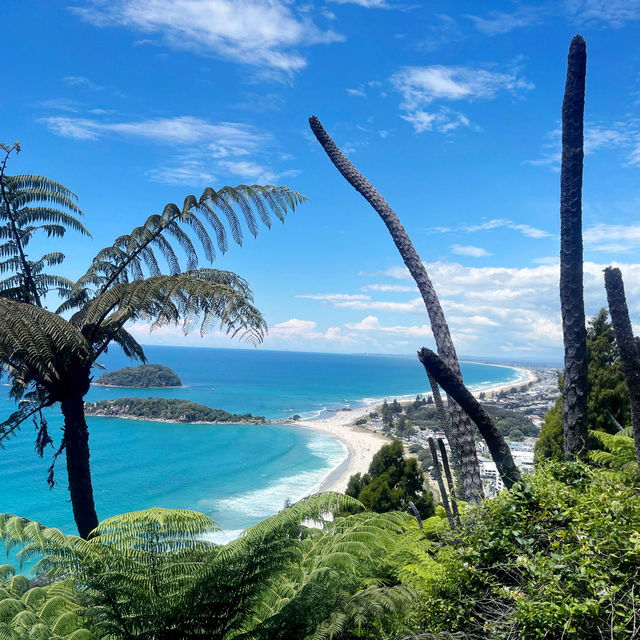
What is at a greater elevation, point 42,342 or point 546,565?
point 42,342

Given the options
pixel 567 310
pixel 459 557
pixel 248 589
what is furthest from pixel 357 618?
pixel 567 310

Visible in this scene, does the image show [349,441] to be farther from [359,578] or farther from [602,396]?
[359,578]

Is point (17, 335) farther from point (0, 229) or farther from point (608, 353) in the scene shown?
point (608, 353)

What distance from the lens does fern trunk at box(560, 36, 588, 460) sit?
107 inches

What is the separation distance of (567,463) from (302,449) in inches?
1455

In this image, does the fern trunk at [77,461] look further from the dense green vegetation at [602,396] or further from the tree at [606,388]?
the tree at [606,388]

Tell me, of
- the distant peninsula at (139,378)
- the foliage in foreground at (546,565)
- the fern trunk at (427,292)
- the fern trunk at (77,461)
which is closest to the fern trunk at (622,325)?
the foliage in foreground at (546,565)

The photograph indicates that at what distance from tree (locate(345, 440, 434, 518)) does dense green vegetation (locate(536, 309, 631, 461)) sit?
12.5ft

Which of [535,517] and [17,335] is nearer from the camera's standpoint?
[535,517]

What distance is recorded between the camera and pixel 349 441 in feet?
130

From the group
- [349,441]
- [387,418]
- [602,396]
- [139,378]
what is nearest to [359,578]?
[602,396]

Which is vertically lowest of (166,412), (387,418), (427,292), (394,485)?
(166,412)

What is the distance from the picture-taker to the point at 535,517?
7.16 feet

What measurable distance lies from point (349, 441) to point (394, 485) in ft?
87.7
